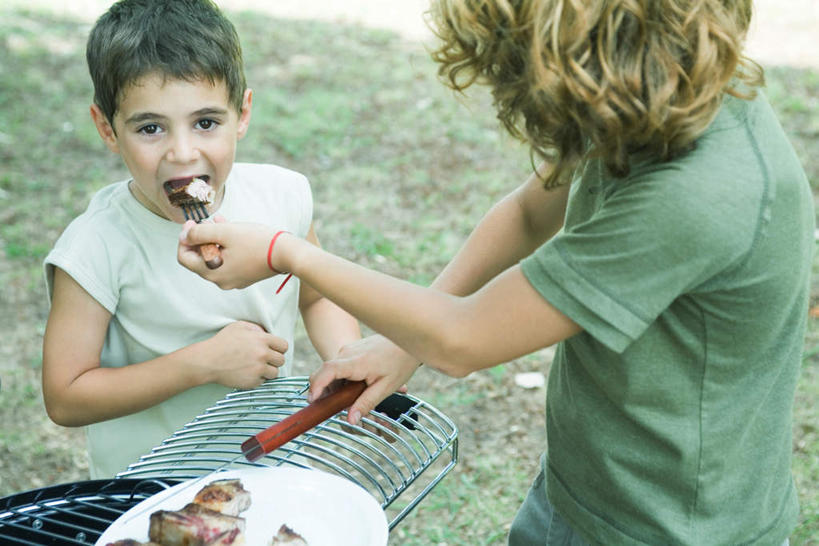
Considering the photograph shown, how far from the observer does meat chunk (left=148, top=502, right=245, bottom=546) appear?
4.52 feet

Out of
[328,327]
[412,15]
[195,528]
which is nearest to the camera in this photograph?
[195,528]

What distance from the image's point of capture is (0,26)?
7824 mm

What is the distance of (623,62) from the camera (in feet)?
4.20

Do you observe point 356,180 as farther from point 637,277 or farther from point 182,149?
point 637,277

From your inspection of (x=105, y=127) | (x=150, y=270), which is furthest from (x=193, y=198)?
(x=105, y=127)

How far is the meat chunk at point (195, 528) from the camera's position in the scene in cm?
138

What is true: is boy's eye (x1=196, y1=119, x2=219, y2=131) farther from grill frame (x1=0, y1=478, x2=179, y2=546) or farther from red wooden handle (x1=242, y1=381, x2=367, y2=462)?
grill frame (x1=0, y1=478, x2=179, y2=546)

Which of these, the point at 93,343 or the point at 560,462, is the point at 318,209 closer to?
the point at 93,343

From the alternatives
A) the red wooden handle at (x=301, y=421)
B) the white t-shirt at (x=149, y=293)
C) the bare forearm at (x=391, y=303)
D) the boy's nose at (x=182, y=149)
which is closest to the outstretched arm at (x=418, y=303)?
the bare forearm at (x=391, y=303)

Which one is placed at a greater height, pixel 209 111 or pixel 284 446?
pixel 209 111

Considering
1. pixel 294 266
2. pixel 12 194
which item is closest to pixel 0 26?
pixel 12 194

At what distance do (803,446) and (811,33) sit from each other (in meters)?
5.05

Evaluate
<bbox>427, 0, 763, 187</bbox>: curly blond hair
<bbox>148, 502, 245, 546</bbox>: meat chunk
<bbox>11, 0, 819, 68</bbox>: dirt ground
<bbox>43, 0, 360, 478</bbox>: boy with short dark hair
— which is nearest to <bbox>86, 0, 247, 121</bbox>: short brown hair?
<bbox>43, 0, 360, 478</bbox>: boy with short dark hair

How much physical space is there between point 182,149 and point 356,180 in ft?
12.0
